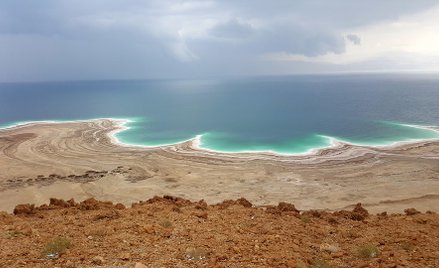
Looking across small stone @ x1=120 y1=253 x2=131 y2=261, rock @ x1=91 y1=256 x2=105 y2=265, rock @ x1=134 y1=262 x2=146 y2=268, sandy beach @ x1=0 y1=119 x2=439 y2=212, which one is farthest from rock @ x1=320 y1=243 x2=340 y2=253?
sandy beach @ x1=0 y1=119 x2=439 y2=212

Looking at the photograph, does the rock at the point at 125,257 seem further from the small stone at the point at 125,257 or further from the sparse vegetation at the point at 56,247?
the sparse vegetation at the point at 56,247

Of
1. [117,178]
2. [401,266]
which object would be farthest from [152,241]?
[117,178]

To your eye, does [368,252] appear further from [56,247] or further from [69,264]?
[56,247]

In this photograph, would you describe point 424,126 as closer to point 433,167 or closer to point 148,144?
point 433,167

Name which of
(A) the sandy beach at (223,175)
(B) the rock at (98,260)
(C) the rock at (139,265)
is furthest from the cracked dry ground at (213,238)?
(A) the sandy beach at (223,175)

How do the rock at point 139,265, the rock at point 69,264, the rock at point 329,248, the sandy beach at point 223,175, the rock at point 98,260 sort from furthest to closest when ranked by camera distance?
the sandy beach at point 223,175
the rock at point 329,248
the rock at point 98,260
the rock at point 69,264
the rock at point 139,265

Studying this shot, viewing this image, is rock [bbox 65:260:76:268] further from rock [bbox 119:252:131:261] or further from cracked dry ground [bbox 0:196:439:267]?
rock [bbox 119:252:131:261]
